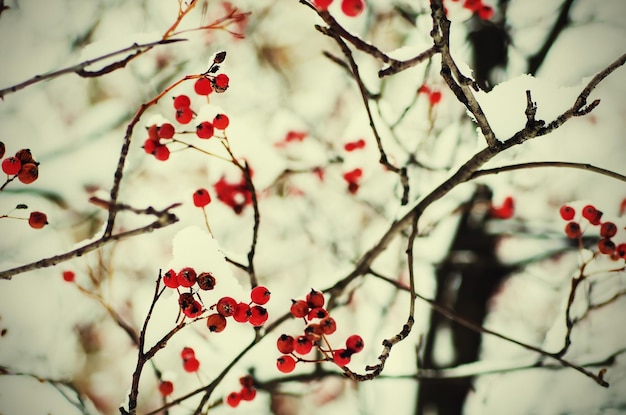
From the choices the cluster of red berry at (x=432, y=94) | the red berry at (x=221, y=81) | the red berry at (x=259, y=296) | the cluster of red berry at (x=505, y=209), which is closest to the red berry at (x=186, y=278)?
the red berry at (x=259, y=296)

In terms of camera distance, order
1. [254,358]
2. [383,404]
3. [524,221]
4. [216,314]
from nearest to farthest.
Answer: [216,314] → [254,358] → [383,404] → [524,221]

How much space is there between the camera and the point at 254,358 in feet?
10.3

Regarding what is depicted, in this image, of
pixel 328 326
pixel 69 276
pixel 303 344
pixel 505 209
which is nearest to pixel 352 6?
pixel 328 326

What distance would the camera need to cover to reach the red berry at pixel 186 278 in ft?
5.92

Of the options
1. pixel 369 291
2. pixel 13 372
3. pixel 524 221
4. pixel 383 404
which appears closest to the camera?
pixel 13 372

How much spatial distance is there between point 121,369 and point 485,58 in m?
5.18

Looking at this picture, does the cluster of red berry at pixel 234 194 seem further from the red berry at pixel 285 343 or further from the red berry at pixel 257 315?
the red berry at pixel 285 343

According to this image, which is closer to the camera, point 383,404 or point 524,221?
point 383,404

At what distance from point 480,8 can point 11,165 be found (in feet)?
12.8

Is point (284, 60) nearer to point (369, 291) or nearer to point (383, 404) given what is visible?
point (369, 291)

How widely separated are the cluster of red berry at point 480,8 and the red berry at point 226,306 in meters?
3.39

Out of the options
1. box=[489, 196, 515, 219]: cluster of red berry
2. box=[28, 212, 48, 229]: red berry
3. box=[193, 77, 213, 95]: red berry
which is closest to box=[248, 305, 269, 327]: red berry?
box=[28, 212, 48, 229]: red berry

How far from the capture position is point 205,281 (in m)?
1.86

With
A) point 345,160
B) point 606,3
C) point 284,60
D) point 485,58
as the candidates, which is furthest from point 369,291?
point 606,3
